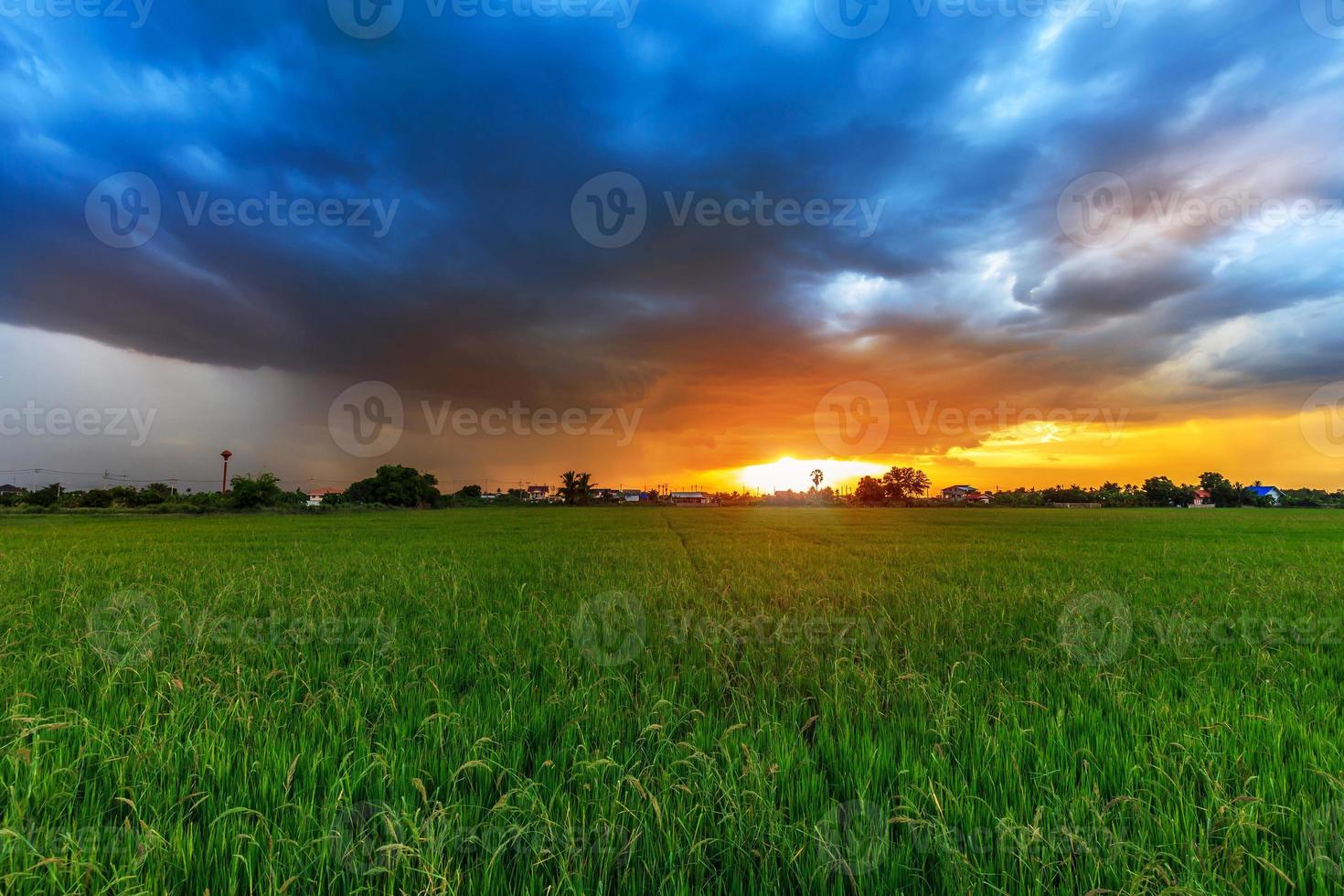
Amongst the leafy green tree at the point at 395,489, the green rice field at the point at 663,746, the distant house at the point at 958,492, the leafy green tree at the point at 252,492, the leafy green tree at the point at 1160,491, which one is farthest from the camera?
the distant house at the point at 958,492

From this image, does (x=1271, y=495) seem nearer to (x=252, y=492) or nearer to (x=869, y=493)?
(x=869, y=493)

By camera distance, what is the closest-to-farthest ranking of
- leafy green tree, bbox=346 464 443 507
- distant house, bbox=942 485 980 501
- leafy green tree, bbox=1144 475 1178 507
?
leafy green tree, bbox=346 464 443 507
leafy green tree, bbox=1144 475 1178 507
distant house, bbox=942 485 980 501

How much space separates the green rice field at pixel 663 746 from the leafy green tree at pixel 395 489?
71.8m

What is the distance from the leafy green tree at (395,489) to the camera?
73.4 m

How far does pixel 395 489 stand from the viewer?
73438 mm

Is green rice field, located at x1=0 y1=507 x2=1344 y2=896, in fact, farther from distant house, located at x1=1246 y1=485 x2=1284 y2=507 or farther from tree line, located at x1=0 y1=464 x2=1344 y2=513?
distant house, located at x1=1246 y1=485 x2=1284 y2=507

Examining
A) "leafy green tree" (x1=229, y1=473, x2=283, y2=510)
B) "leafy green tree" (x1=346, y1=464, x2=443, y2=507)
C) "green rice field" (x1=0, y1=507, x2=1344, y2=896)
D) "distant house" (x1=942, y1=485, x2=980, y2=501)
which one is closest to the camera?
"green rice field" (x1=0, y1=507, x2=1344, y2=896)

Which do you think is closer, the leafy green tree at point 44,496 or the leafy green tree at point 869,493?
the leafy green tree at point 44,496

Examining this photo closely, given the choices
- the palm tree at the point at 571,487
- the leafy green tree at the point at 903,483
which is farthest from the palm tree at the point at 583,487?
the leafy green tree at the point at 903,483

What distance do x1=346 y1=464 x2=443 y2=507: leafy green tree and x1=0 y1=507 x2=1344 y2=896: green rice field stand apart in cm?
7184

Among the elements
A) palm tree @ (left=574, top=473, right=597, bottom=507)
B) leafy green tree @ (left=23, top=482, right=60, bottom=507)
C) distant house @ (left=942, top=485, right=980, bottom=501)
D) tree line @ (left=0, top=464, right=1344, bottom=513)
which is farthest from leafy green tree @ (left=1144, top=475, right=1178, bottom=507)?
leafy green tree @ (left=23, top=482, right=60, bottom=507)

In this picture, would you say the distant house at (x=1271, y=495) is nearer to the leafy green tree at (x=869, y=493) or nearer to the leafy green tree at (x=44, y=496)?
the leafy green tree at (x=869, y=493)

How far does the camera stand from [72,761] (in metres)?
2.98

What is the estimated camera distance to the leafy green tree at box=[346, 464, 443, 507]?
73375 mm
